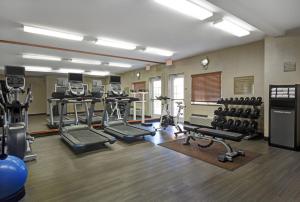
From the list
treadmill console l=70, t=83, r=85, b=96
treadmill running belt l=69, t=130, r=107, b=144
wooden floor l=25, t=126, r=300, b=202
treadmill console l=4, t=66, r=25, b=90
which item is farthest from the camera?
treadmill console l=70, t=83, r=85, b=96

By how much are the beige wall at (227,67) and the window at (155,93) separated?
0.78 m

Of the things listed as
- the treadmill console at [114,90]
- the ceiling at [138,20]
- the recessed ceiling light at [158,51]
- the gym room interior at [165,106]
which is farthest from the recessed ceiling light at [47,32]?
the recessed ceiling light at [158,51]

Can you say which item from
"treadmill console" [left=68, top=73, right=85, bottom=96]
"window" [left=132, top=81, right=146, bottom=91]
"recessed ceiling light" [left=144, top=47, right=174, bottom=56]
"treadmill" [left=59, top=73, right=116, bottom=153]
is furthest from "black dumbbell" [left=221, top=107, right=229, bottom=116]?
"window" [left=132, top=81, right=146, bottom=91]

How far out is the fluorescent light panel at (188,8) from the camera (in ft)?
9.34

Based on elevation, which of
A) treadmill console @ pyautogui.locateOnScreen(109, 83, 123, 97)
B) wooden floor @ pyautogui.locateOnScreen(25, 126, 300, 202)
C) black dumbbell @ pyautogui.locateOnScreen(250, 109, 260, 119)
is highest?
treadmill console @ pyautogui.locateOnScreen(109, 83, 123, 97)

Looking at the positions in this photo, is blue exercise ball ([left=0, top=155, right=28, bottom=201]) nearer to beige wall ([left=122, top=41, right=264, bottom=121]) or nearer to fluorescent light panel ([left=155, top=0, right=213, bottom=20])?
fluorescent light panel ([left=155, top=0, right=213, bottom=20])

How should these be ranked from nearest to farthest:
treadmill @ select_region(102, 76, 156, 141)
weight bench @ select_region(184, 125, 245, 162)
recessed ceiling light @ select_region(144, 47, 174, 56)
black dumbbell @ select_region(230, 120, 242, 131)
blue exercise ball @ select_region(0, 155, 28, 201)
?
blue exercise ball @ select_region(0, 155, 28, 201), weight bench @ select_region(184, 125, 245, 162), treadmill @ select_region(102, 76, 156, 141), black dumbbell @ select_region(230, 120, 242, 131), recessed ceiling light @ select_region(144, 47, 174, 56)

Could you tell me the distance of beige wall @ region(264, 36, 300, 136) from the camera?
419 cm

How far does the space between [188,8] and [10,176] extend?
346 centimetres

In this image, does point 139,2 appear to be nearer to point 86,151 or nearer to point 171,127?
A: point 86,151

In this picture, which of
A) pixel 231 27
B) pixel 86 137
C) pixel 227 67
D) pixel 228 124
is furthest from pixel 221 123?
pixel 86 137

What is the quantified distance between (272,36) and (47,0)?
198 inches

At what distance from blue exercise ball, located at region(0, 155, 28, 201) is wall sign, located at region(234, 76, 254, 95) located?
18.5 ft

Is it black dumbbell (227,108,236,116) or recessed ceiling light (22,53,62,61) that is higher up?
recessed ceiling light (22,53,62,61)
